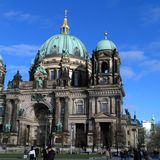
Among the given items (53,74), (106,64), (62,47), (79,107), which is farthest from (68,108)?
(62,47)

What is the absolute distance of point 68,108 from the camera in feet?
249

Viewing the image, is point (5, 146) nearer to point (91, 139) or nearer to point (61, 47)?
point (91, 139)

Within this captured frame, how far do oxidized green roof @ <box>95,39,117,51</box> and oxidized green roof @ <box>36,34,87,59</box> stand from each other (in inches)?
564

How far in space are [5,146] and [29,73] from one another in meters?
29.9

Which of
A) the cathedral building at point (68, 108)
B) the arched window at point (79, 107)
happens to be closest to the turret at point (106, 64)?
the cathedral building at point (68, 108)

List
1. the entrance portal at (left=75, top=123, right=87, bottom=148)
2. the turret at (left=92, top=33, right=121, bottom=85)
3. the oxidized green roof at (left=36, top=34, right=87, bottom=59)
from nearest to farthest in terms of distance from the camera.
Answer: the entrance portal at (left=75, top=123, right=87, bottom=148), the turret at (left=92, top=33, right=121, bottom=85), the oxidized green roof at (left=36, top=34, right=87, bottom=59)

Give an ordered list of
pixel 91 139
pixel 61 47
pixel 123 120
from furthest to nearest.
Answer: pixel 61 47 < pixel 123 120 < pixel 91 139

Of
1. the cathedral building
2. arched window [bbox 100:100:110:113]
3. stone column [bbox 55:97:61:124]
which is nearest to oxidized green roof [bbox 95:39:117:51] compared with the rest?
the cathedral building

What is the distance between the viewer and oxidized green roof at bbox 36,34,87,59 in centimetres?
9356

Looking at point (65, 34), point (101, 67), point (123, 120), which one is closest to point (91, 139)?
point (123, 120)

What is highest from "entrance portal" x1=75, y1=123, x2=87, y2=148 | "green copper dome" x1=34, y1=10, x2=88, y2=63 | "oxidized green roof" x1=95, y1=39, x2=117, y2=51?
Answer: "green copper dome" x1=34, y1=10, x2=88, y2=63

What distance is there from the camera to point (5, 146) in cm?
7262

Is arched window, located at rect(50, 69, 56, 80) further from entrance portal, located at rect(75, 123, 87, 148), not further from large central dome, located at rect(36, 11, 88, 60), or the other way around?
entrance portal, located at rect(75, 123, 87, 148)

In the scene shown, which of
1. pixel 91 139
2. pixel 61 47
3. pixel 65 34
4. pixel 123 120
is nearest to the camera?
pixel 91 139
